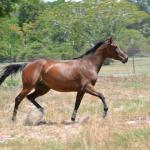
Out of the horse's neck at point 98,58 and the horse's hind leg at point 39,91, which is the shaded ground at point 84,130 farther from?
the horse's neck at point 98,58

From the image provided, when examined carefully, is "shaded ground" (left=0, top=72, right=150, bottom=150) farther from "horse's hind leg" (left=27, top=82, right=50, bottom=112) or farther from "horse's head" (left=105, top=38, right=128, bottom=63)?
"horse's head" (left=105, top=38, right=128, bottom=63)

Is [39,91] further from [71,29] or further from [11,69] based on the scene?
[71,29]

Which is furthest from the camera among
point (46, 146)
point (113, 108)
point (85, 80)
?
point (113, 108)

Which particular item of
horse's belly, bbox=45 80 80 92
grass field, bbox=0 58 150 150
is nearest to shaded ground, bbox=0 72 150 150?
grass field, bbox=0 58 150 150

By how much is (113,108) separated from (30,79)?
138 inches

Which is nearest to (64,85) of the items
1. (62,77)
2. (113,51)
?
(62,77)

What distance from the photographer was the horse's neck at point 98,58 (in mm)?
12656

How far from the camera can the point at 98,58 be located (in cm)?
1273

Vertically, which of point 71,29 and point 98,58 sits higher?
point 98,58

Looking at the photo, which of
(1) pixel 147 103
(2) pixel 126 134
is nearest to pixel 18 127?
(2) pixel 126 134

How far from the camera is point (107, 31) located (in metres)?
60.9

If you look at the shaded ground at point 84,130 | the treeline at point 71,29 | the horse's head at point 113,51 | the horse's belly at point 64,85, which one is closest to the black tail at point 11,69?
the horse's belly at point 64,85

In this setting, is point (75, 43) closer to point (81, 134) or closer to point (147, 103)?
point (147, 103)

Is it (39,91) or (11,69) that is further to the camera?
(11,69)
